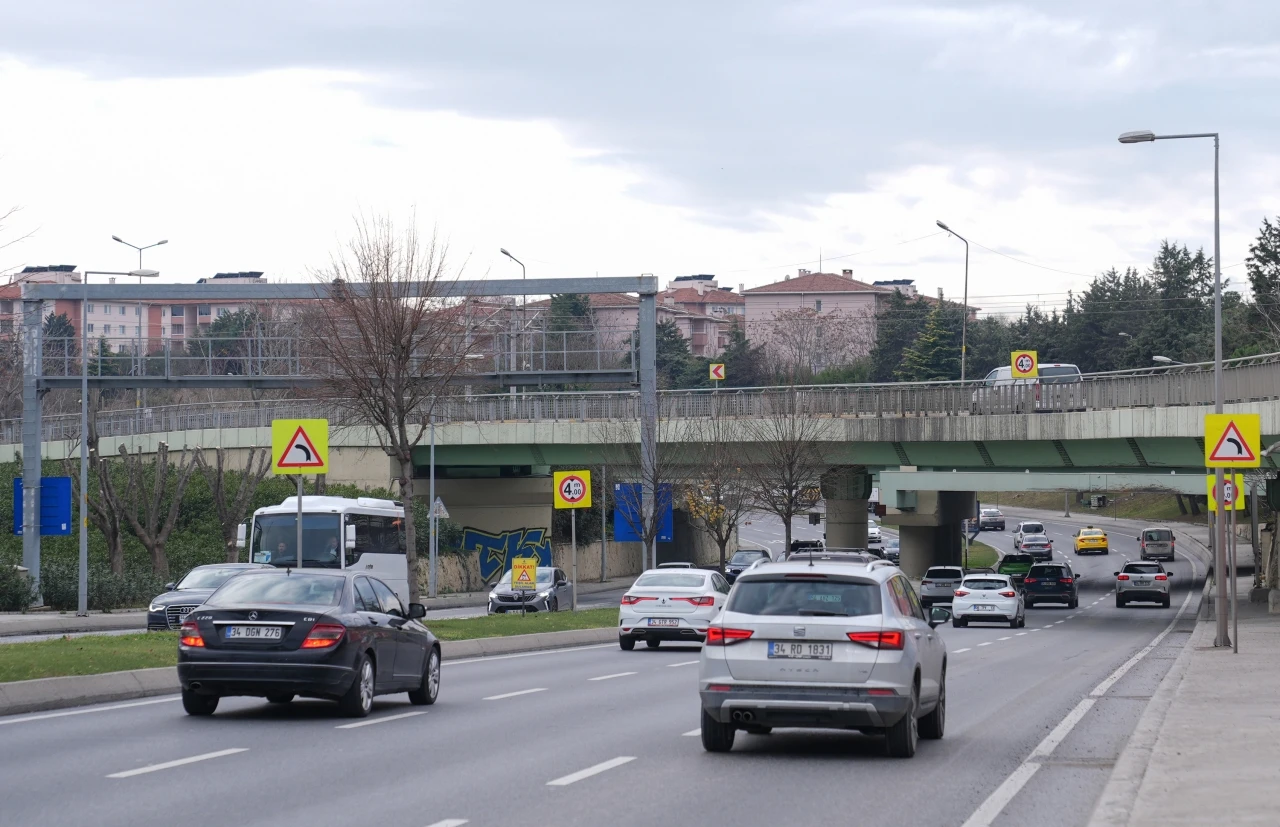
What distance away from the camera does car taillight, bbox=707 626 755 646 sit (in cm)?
1216

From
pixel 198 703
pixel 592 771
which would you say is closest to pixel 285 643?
pixel 198 703

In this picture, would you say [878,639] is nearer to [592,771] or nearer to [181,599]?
[592,771]

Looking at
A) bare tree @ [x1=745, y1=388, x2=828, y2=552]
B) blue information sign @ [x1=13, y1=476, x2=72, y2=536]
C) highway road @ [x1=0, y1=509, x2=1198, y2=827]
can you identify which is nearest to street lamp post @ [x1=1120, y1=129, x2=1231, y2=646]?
highway road @ [x1=0, y1=509, x2=1198, y2=827]

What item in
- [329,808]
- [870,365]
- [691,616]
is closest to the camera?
[329,808]

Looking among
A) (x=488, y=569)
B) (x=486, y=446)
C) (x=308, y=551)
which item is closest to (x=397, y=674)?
(x=308, y=551)

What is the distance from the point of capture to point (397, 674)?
1595 cm

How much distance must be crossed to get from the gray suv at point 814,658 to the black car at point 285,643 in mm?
3926

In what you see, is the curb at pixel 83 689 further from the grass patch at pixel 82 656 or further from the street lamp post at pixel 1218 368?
the street lamp post at pixel 1218 368

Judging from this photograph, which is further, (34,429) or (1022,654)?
(34,429)

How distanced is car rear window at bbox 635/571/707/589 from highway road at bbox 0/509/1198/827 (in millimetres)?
8084

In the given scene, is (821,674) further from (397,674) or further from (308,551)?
(308,551)

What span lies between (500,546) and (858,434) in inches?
766

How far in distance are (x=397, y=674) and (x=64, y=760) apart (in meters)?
4.68

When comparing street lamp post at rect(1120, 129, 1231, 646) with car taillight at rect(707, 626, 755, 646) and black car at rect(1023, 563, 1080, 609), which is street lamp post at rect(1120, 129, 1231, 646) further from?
black car at rect(1023, 563, 1080, 609)
